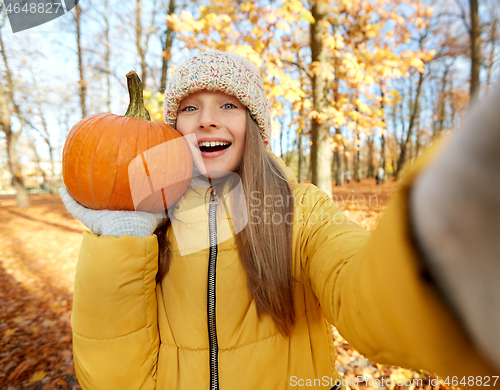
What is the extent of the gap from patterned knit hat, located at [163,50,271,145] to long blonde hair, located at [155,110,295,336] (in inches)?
14.8

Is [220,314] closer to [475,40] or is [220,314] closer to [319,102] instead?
[319,102]

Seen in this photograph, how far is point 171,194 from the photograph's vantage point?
4.48 feet

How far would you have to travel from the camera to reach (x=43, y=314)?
4.12 m

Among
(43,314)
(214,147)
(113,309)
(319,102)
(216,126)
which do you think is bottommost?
(43,314)

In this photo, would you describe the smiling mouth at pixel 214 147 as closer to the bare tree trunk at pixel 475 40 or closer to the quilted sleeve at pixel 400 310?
the quilted sleeve at pixel 400 310

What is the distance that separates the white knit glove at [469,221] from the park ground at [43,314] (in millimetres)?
107

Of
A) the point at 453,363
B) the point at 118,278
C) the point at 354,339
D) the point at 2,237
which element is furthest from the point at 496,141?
the point at 2,237

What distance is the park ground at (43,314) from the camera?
2824 mm

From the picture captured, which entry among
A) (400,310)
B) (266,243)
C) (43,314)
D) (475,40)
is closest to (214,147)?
(266,243)

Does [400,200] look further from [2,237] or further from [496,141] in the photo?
[2,237]

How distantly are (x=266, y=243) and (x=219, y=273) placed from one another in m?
0.30

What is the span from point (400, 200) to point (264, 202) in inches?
39.9

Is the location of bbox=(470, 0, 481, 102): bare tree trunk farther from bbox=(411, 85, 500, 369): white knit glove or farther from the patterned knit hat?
bbox=(411, 85, 500, 369): white knit glove

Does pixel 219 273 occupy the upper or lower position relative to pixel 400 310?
lower
